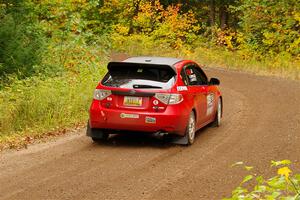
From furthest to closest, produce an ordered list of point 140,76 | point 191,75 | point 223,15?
point 223,15
point 191,75
point 140,76

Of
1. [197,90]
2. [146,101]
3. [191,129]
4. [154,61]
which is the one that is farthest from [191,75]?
[146,101]

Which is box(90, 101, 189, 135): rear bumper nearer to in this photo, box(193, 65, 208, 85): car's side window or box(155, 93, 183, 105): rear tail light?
box(155, 93, 183, 105): rear tail light

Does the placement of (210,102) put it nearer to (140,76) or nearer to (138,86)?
(140,76)

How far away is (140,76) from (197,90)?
146 centimetres

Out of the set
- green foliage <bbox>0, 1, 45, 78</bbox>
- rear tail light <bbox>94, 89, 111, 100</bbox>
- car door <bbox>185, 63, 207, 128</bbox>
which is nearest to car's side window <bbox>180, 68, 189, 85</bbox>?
car door <bbox>185, 63, 207, 128</bbox>

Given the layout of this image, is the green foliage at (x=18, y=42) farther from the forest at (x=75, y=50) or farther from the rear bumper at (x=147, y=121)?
the rear bumper at (x=147, y=121)

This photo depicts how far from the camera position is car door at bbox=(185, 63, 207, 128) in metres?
11.5

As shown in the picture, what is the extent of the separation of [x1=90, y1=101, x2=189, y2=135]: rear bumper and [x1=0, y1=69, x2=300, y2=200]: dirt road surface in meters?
0.39

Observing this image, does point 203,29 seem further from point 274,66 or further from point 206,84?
point 206,84

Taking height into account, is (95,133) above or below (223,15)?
below

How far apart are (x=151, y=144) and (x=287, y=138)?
291 centimetres

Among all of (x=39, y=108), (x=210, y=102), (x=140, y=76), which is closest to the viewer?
(x=140, y=76)

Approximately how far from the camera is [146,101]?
416 inches

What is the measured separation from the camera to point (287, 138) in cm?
1199
